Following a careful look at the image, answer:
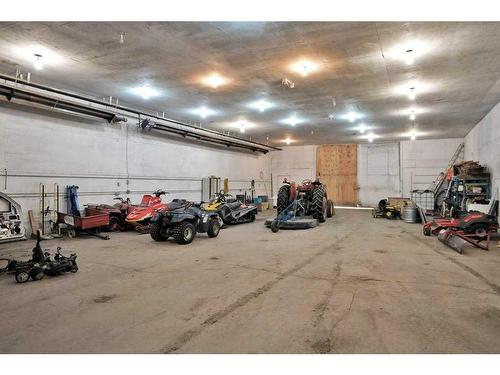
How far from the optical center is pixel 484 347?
2367 mm

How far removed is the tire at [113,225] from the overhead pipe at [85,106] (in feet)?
9.39

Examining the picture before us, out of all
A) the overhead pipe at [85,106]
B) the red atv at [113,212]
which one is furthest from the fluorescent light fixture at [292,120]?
the red atv at [113,212]

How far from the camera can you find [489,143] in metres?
9.66

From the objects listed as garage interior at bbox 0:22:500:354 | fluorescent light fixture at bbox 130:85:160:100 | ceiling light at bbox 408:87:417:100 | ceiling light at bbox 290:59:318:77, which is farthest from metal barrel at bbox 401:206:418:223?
fluorescent light fixture at bbox 130:85:160:100

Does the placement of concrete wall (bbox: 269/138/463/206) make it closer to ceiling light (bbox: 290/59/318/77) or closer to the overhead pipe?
the overhead pipe

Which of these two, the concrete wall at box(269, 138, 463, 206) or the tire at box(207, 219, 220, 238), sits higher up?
the concrete wall at box(269, 138, 463, 206)

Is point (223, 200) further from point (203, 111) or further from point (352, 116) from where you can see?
point (352, 116)

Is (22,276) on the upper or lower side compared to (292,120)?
lower

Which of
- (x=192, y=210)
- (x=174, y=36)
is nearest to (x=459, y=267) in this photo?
(x=192, y=210)

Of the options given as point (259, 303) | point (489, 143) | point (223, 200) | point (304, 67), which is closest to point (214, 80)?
point (304, 67)

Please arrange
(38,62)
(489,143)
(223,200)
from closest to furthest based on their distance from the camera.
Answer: (38,62) → (489,143) → (223,200)

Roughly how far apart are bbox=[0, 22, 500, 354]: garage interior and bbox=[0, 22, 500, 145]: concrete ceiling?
0.14 ft

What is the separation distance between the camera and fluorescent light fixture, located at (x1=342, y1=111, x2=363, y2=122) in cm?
1038

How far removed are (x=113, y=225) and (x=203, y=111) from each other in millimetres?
4374
